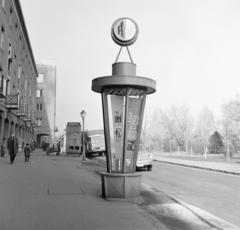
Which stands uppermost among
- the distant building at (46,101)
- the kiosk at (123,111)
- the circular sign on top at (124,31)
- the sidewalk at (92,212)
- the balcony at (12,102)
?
the distant building at (46,101)

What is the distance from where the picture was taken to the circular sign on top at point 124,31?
7.76 metres

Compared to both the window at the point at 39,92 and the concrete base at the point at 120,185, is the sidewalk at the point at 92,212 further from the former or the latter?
the window at the point at 39,92

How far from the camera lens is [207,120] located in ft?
205

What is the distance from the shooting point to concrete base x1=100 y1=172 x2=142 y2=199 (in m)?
7.12

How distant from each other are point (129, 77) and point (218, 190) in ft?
19.0

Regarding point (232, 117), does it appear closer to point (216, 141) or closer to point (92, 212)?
point (216, 141)

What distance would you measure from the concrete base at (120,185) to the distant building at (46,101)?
6328cm

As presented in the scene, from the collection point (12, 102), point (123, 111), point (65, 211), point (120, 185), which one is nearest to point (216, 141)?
point (12, 102)

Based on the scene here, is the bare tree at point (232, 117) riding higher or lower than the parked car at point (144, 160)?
higher

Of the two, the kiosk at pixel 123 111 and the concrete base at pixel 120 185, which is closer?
the concrete base at pixel 120 185

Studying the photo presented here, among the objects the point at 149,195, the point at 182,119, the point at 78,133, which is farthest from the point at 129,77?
the point at 182,119

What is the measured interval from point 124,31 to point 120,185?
3.96 metres

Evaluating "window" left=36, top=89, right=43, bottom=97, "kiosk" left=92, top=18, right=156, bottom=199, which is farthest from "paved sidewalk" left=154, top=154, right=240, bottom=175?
"window" left=36, top=89, right=43, bottom=97

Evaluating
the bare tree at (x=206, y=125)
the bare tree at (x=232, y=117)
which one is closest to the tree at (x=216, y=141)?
the bare tree at (x=206, y=125)
